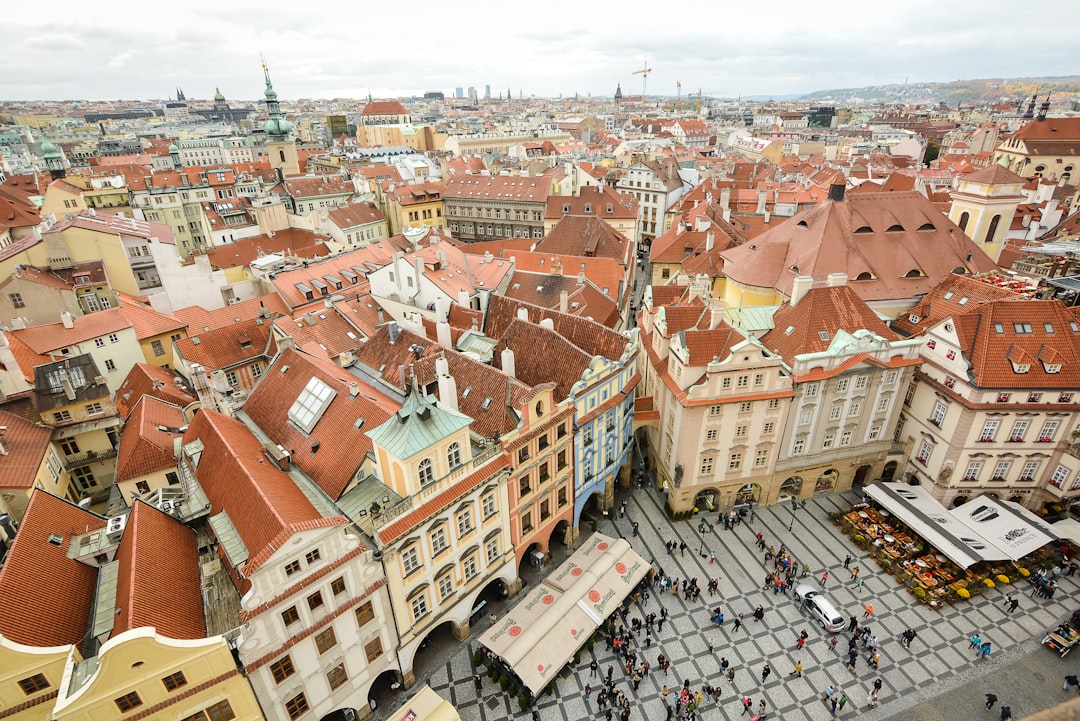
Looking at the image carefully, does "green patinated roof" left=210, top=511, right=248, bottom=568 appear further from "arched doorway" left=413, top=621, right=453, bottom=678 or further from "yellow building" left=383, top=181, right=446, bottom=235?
"yellow building" left=383, top=181, right=446, bottom=235

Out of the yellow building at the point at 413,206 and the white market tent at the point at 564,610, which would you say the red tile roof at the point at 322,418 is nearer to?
the white market tent at the point at 564,610

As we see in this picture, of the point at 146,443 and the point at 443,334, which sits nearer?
the point at 146,443

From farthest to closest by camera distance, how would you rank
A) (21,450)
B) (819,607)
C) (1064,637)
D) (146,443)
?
(819,607)
(1064,637)
(21,450)
(146,443)

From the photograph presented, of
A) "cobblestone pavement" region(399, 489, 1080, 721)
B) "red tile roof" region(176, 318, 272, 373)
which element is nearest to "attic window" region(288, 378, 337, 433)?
"cobblestone pavement" region(399, 489, 1080, 721)

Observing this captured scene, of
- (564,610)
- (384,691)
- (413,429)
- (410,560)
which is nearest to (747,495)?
(564,610)

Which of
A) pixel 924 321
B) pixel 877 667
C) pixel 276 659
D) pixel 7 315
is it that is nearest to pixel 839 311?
pixel 924 321

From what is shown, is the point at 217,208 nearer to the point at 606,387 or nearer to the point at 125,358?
the point at 125,358

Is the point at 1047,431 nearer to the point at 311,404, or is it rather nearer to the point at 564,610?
the point at 564,610
